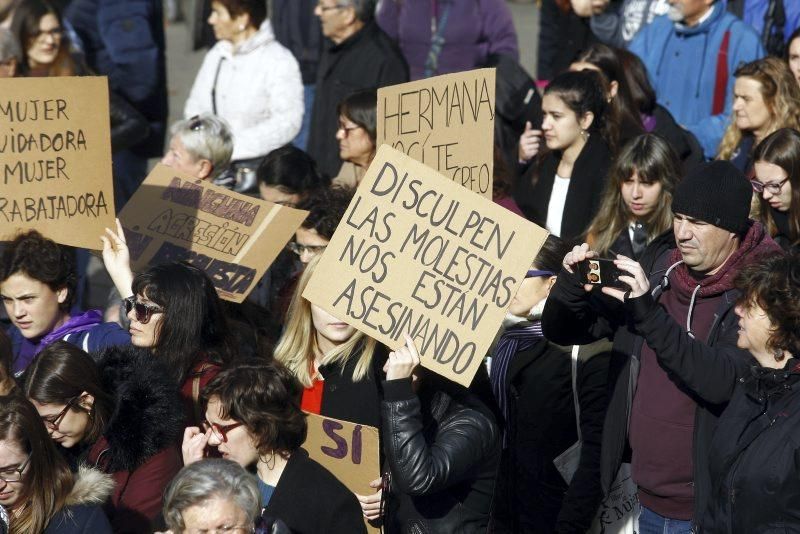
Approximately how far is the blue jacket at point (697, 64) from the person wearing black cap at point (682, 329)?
2911mm

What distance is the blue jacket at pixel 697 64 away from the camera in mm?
7750

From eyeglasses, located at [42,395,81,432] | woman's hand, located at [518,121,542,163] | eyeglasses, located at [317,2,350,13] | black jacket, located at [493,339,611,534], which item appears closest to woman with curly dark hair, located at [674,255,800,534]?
black jacket, located at [493,339,611,534]

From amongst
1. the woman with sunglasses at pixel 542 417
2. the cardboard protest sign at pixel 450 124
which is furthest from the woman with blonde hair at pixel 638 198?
the cardboard protest sign at pixel 450 124

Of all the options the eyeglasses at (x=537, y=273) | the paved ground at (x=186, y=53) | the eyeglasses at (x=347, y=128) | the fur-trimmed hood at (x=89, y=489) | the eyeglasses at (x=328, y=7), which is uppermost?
the eyeglasses at (x=537, y=273)

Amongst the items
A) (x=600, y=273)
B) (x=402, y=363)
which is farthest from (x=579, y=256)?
(x=402, y=363)

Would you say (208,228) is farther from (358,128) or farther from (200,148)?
(358,128)

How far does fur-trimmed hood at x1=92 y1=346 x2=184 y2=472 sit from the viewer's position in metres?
4.52

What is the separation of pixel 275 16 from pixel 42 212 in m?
5.04

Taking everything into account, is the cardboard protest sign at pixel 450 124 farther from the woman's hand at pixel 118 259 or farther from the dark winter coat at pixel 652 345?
the woman's hand at pixel 118 259

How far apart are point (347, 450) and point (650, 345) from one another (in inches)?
42.7

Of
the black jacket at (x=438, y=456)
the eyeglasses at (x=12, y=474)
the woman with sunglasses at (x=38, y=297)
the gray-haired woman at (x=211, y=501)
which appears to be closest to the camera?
the gray-haired woman at (x=211, y=501)

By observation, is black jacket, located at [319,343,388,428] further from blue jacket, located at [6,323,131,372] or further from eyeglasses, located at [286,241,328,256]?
eyeglasses, located at [286,241,328,256]

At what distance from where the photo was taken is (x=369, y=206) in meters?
4.57

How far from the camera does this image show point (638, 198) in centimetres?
626
